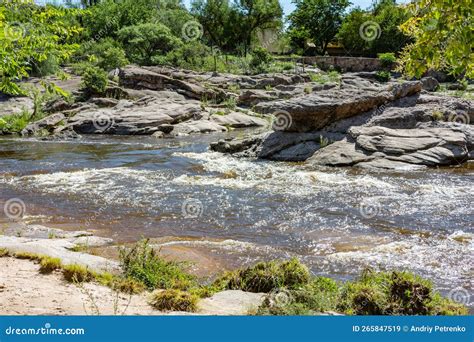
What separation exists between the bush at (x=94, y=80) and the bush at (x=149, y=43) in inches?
703

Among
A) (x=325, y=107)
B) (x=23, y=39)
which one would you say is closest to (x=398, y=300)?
(x=23, y=39)

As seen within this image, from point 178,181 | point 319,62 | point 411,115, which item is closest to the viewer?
point 178,181

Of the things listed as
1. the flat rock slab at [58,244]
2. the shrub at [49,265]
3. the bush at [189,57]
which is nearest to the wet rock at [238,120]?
the bush at [189,57]

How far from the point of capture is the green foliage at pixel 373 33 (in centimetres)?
6425

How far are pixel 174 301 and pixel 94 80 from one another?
33772mm

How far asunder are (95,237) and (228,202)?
425 centimetres

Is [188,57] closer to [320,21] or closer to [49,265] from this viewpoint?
[320,21]

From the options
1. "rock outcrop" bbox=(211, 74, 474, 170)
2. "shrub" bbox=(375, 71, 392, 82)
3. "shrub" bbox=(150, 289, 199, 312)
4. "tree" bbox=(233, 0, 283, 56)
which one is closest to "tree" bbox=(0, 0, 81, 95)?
"shrub" bbox=(150, 289, 199, 312)

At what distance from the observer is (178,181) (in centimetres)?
1580

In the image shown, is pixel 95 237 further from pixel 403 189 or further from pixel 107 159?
pixel 107 159

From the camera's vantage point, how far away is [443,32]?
213 inches

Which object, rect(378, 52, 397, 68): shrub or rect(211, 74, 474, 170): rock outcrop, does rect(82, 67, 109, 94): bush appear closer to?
rect(211, 74, 474, 170): rock outcrop

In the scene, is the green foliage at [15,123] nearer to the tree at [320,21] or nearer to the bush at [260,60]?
the bush at [260,60]

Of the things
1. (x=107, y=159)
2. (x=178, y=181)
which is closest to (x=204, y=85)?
(x=107, y=159)
